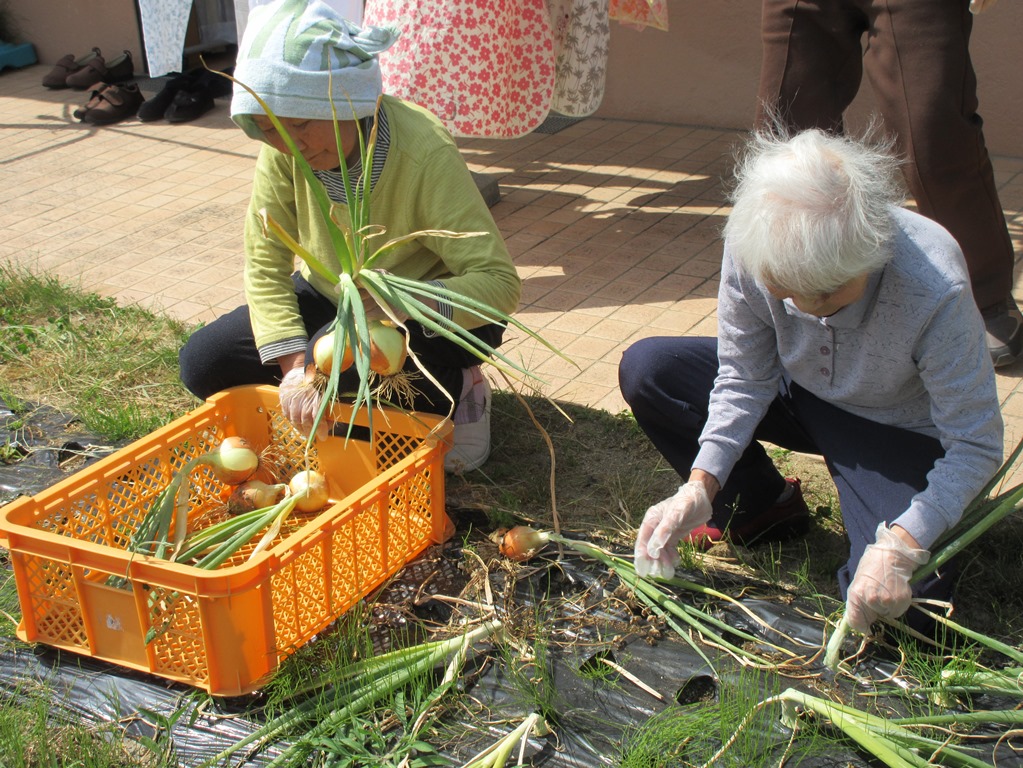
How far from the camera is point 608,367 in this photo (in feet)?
11.0

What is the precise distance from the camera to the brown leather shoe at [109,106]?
20.3 feet

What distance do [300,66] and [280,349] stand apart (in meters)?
0.66

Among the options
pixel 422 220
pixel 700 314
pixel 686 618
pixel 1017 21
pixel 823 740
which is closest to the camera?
pixel 823 740

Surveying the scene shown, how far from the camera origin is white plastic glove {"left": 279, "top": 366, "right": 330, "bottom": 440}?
90.4 inches

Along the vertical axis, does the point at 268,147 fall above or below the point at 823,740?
above

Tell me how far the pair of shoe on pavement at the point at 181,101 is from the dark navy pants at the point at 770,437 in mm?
4583

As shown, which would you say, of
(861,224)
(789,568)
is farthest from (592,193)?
(861,224)

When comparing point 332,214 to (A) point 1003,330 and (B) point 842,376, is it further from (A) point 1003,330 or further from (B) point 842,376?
(A) point 1003,330

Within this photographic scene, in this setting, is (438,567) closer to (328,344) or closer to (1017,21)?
(328,344)

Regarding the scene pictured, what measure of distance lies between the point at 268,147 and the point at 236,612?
1.19 metres

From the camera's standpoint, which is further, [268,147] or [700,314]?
[700,314]

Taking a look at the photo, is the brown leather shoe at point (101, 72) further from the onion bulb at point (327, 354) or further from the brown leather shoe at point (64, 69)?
the onion bulb at point (327, 354)

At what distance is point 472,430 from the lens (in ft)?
9.03

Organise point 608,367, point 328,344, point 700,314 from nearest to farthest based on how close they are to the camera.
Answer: point 328,344 < point 608,367 < point 700,314
